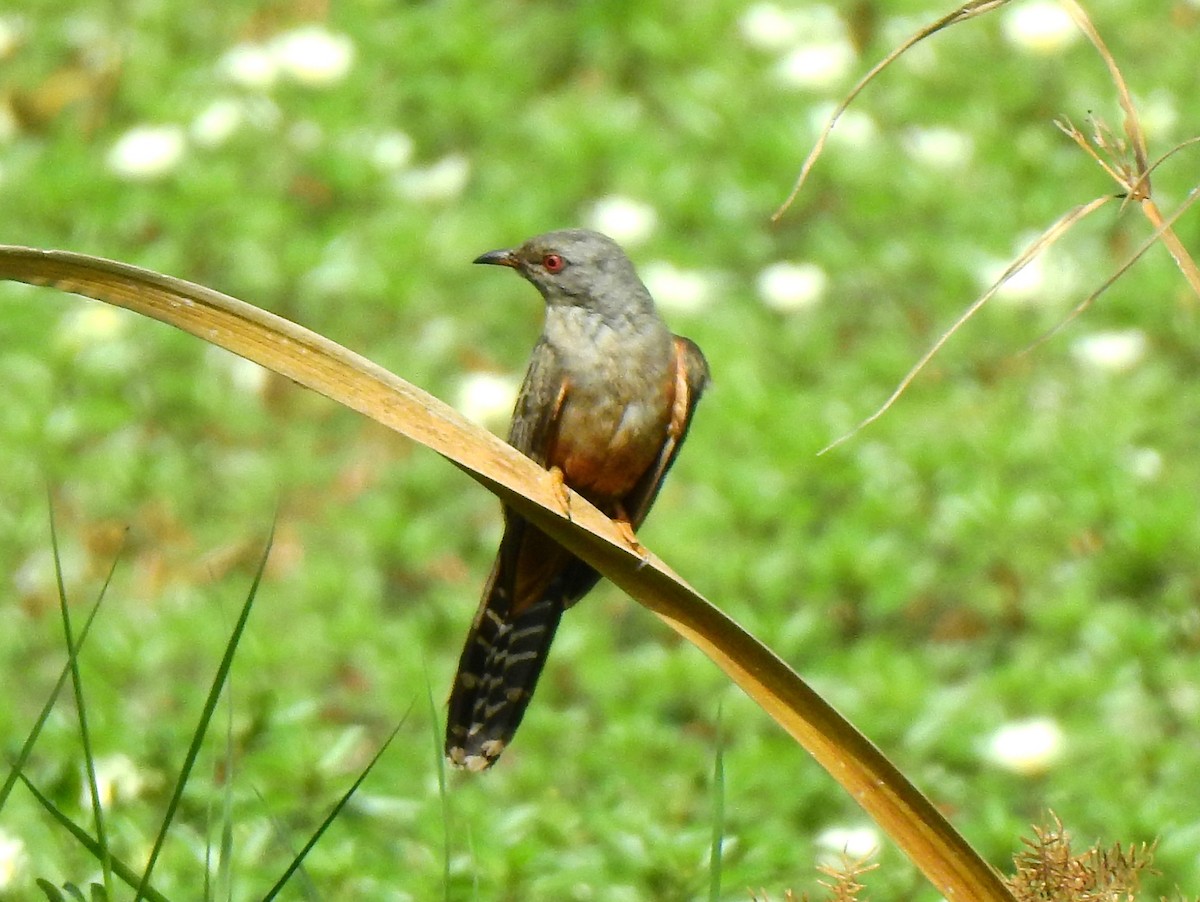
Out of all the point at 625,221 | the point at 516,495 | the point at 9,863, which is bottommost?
the point at 9,863

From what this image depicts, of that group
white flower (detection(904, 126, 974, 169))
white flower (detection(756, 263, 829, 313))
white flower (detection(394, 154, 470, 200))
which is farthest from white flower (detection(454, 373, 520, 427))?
white flower (detection(904, 126, 974, 169))

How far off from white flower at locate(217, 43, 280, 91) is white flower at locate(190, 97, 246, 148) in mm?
134

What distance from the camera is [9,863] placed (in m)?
3.62

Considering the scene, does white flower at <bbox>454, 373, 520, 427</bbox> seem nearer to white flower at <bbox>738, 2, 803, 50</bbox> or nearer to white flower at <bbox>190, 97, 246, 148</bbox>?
white flower at <bbox>190, 97, 246, 148</bbox>

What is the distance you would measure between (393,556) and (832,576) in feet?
5.20

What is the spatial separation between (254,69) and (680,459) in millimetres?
2881

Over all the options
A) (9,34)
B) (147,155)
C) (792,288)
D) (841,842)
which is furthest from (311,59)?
(841,842)

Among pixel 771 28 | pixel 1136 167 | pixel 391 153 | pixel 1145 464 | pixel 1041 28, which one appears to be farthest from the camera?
pixel 771 28

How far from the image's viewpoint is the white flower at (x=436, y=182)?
24.6ft

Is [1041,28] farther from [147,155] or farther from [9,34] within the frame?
[9,34]

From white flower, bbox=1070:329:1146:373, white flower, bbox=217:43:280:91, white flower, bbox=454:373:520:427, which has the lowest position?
white flower, bbox=454:373:520:427

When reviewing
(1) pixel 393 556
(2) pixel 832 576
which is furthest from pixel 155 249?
(2) pixel 832 576

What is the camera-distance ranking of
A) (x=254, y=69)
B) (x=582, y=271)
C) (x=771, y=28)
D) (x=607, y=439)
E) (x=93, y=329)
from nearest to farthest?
(x=607, y=439)
(x=582, y=271)
(x=93, y=329)
(x=254, y=69)
(x=771, y=28)

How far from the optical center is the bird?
12.5 ft
